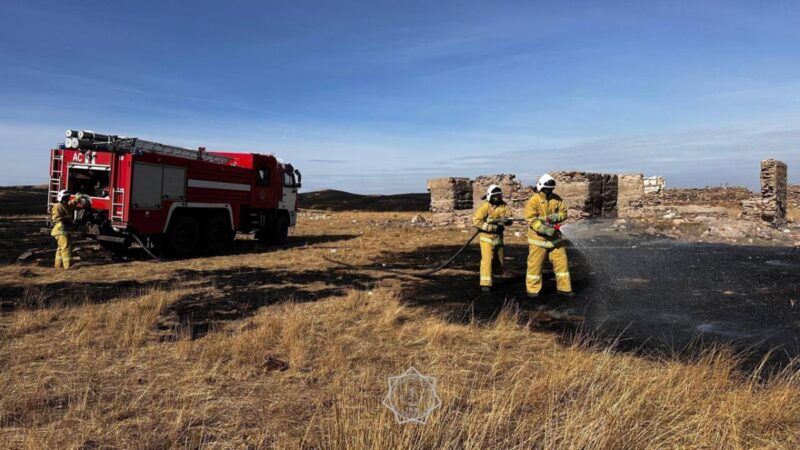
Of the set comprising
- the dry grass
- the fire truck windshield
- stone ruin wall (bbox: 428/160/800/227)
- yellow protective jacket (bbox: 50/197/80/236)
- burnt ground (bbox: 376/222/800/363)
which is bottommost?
the dry grass

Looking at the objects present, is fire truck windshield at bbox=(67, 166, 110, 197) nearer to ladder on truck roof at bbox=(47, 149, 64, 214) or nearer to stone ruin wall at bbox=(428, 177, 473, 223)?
ladder on truck roof at bbox=(47, 149, 64, 214)

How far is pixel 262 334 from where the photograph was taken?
184 inches

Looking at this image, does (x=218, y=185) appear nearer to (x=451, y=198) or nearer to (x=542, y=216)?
(x=542, y=216)

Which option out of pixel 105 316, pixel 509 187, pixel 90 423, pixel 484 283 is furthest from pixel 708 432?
pixel 509 187

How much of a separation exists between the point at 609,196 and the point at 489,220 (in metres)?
10.8

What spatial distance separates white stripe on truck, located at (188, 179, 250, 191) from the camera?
451 inches

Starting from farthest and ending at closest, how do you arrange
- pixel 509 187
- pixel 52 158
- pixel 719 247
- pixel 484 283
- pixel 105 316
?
pixel 509 187, pixel 719 247, pixel 52 158, pixel 484 283, pixel 105 316

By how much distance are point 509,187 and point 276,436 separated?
1609cm

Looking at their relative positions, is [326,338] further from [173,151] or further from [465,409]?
[173,151]

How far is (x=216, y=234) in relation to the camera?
12.3 metres

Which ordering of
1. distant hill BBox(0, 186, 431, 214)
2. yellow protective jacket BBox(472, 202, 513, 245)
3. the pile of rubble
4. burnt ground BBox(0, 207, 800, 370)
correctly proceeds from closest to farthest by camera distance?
burnt ground BBox(0, 207, 800, 370), yellow protective jacket BBox(472, 202, 513, 245), the pile of rubble, distant hill BBox(0, 186, 431, 214)

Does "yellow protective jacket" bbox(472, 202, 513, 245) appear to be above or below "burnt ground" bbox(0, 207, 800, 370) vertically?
above

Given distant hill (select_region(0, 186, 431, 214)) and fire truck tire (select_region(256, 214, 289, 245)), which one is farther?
distant hill (select_region(0, 186, 431, 214))

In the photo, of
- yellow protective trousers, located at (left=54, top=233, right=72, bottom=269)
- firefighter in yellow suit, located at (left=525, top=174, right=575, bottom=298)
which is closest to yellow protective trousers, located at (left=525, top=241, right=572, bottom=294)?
firefighter in yellow suit, located at (left=525, top=174, right=575, bottom=298)
